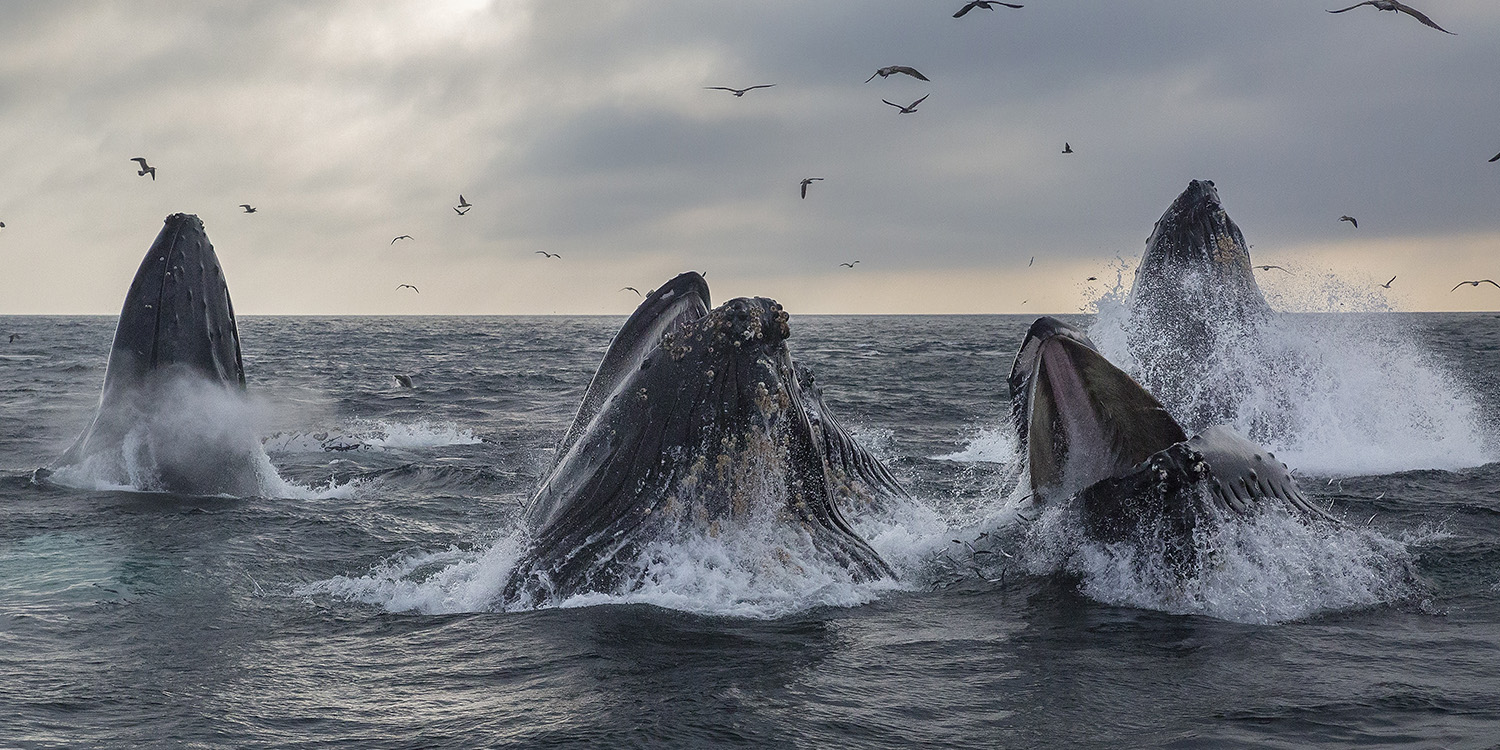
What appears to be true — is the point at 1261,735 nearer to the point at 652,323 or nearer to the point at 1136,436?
the point at 1136,436

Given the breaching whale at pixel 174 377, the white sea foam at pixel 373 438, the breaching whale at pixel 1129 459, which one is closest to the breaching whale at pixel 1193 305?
the breaching whale at pixel 1129 459

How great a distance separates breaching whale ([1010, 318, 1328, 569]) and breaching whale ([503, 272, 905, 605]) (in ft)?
4.58

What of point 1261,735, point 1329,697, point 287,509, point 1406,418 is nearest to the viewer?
point 1261,735

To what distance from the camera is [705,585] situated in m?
6.54

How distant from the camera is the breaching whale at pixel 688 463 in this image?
625 centimetres

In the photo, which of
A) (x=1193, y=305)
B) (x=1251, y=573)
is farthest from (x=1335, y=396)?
(x=1251, y=573)

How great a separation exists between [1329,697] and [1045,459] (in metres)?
2.20

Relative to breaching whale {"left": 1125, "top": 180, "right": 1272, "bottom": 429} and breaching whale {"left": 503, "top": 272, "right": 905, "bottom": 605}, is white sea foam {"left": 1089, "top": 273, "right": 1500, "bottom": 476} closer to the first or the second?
breaching whale {"left": 1125, "top": 180, "right": 1272, "bottom": 429}

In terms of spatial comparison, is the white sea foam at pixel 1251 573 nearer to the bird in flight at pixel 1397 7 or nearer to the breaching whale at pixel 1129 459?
the breaching whale at pixel 1129 459

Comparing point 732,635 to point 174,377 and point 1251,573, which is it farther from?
point 174,377

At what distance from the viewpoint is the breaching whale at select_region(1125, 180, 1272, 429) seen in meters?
11.8

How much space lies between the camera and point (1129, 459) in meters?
6.69

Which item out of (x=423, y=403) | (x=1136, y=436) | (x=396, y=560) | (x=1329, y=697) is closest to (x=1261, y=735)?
(x=1329, y=697)

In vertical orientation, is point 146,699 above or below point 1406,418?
below
